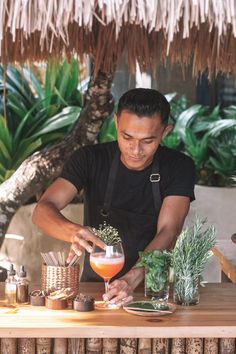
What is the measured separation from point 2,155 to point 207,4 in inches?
159

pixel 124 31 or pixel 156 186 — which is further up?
pixel 124 31

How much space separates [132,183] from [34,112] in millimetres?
3342

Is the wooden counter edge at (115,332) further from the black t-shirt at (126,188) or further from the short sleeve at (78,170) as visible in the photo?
the short sleeve at (78,170)

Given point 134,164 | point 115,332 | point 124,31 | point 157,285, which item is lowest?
point 115,332

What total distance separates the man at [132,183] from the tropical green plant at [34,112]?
256 cm

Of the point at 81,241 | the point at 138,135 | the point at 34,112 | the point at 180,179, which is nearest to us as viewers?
the point at 81,241

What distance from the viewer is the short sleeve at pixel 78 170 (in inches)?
165

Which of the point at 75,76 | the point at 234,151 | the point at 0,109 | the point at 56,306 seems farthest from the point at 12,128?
the point at 56,306

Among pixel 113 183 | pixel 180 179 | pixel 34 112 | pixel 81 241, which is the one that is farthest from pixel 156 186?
pixel 34 112

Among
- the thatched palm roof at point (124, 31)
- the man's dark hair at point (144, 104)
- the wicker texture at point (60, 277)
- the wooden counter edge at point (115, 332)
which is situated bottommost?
the wooden counter edge at point (115, 332)

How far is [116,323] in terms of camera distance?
310 centimetres

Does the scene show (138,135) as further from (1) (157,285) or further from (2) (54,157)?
(2) (54,157)

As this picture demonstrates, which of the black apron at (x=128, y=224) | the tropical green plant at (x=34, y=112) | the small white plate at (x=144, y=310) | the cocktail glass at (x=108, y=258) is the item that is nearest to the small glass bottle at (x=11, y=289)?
the cocktail glass at (x=108, y=258)

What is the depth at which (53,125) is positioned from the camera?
702 cm
